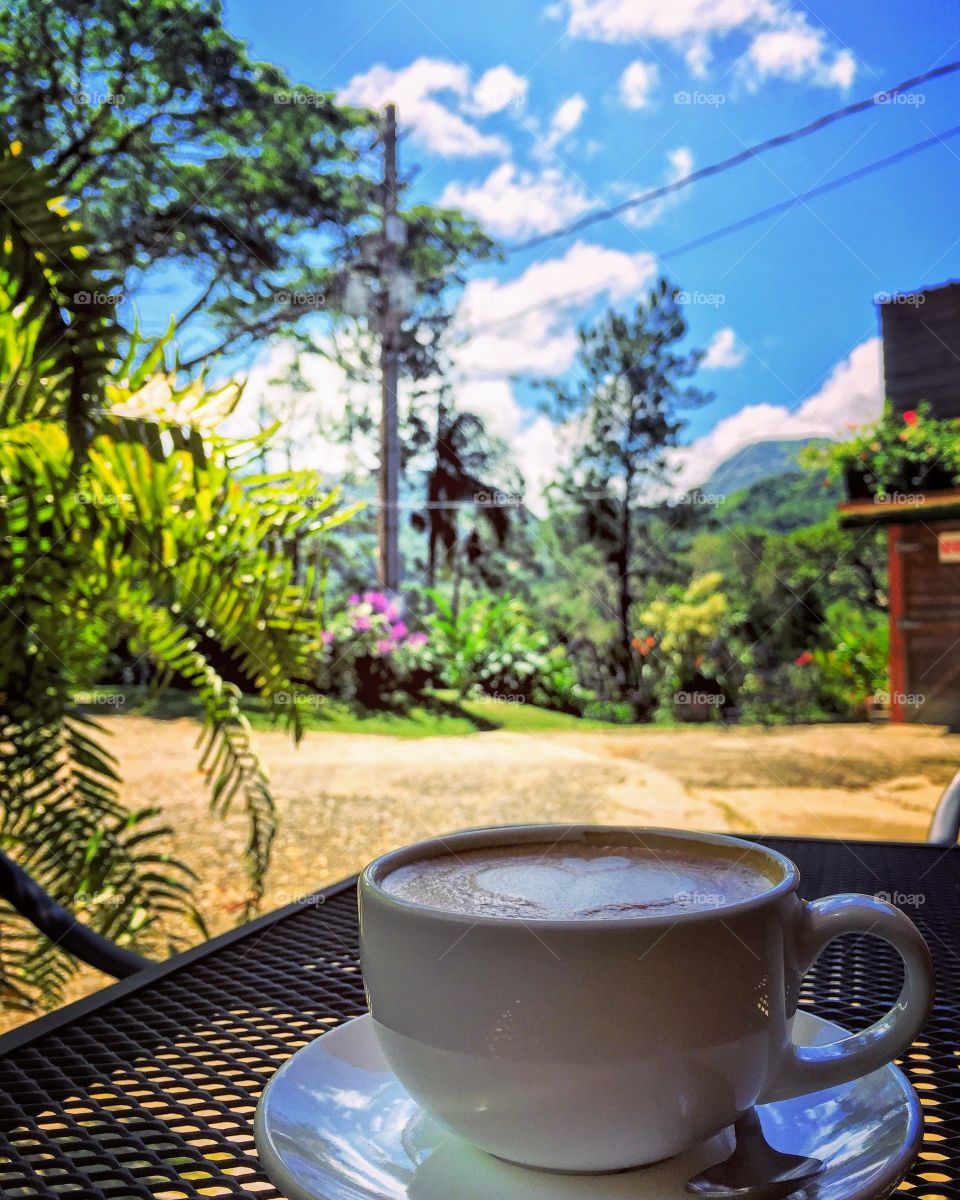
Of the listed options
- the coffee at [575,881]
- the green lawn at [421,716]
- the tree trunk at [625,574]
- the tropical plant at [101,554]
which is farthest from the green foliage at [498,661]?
the coffee at [575,881]

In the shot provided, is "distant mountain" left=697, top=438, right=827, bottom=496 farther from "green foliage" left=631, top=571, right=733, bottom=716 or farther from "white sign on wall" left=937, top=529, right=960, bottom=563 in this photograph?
"white sign on wall" left=937, top=529, right=960, bottom=563

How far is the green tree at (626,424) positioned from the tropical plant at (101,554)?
A: 502 cm

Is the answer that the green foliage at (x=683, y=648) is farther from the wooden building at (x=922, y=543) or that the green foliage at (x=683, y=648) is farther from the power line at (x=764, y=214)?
the power line at (x=764, y=214)

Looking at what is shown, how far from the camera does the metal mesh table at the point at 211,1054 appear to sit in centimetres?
24

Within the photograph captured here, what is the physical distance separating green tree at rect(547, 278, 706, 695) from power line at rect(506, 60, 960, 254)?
0.61 m

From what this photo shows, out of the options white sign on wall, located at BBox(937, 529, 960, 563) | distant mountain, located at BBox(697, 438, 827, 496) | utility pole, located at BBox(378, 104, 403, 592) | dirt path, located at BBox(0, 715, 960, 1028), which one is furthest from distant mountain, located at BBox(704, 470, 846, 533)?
utility pole, located at BBox(378, 104, 403, 592)

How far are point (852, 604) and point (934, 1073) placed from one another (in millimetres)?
5516

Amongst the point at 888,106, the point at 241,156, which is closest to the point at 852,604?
the point at 888,106

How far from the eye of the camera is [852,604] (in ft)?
17.9

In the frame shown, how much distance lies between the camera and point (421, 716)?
4934mm

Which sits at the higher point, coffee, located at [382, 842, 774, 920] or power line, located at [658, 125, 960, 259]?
power line, located at [658, 125, 960, 259]

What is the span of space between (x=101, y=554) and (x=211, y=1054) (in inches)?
30.4

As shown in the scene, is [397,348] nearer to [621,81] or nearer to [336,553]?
[336,553]

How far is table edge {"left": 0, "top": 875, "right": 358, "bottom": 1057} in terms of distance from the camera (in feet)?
1.05
